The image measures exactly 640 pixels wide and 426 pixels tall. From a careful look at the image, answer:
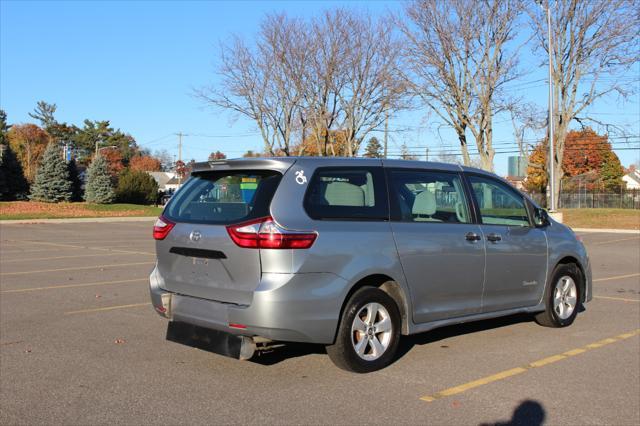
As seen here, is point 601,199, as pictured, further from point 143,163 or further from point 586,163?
point 143,163

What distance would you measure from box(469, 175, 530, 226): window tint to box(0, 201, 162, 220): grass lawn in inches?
1366

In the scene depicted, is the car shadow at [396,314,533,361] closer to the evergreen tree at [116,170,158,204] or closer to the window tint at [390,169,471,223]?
the window tint at [390,169,471,223]

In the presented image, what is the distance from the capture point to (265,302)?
503 centimetres

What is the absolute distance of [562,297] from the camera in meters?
7.63

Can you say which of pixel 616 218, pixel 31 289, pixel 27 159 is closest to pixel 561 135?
pixel 616 218

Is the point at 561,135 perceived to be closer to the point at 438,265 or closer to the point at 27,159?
the point at 438,265

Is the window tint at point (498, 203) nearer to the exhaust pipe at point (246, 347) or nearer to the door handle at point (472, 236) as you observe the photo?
the door handle at point (472, 236)

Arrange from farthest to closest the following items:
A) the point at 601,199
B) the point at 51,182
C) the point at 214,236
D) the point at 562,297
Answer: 1. the point at 601,199
2. the point at 51,182
3. the point at 562,297
4. the point at 214,236

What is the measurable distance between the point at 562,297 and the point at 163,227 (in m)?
4.65

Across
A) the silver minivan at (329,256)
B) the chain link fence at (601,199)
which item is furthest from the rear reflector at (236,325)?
the chain link fence at (601,199)

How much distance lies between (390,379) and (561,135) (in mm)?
37043

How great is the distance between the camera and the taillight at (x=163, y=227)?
5793 mm

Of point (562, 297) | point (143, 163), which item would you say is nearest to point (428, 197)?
point (562, 297)

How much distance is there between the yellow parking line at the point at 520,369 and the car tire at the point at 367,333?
0.70m
